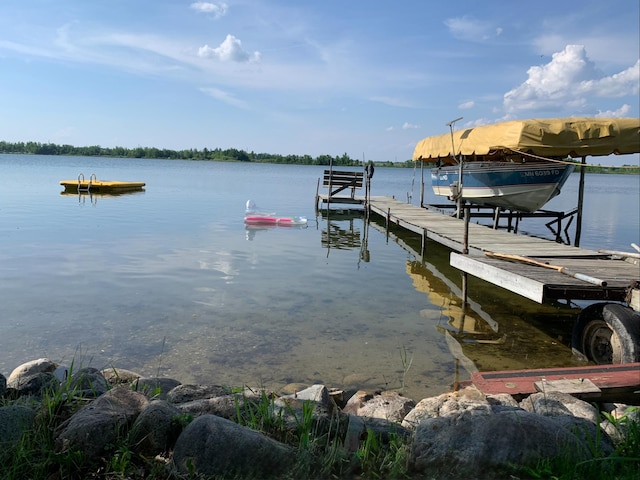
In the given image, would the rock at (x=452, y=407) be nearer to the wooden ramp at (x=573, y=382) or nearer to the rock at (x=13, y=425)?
the wooden ramp at (x=573, y=382)

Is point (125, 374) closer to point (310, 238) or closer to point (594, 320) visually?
point (594, 320)

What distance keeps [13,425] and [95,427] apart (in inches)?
20.2

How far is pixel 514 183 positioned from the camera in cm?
1608

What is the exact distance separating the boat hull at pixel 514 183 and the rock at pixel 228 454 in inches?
491

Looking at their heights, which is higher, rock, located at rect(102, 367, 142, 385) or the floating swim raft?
the floating swim raft

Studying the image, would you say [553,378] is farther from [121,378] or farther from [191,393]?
[121,378]

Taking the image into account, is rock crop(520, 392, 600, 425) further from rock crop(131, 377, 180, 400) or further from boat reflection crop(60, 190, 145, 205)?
boat reflection crop(60, 190, 145, 205)

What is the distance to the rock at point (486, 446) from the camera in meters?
3.05

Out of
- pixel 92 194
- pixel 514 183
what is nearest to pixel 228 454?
pixel 514 183

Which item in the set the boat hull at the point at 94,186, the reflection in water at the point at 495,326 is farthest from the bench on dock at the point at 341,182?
the boat hull at the point at 94,186

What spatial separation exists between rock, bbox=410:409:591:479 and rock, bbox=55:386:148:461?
181 centimetres

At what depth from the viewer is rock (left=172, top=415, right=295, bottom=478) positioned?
2885 millimetres

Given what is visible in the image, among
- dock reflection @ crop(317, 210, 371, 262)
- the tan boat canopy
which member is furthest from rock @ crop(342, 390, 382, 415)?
dock reflection @ crop(317, 210, 371, 262)

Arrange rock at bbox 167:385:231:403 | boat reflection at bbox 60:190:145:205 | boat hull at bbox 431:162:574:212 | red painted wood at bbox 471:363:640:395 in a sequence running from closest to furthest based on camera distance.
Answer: rock at bbox 167:385:231:403 → red painted wood at bbox 471:363:640:395 → boat hull at bbox 431:162:574:212 → boat reflection at bbox 60:190:145:205
